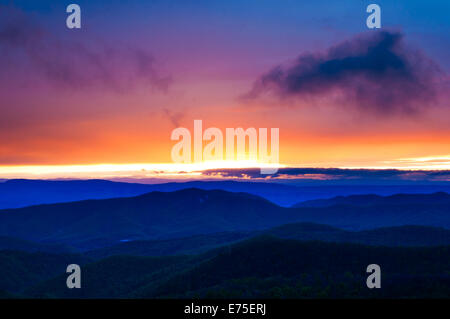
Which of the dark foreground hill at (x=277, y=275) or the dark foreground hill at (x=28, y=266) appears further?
the dark foreground hill at (x=28, y=266)

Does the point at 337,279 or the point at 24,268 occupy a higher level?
the point at 337,279

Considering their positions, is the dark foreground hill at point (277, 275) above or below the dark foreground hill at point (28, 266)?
above

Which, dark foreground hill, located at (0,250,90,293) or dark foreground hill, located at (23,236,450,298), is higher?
dark foreground hill, located at (23,236,450,298)

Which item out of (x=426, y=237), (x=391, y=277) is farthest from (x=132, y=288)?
(x=426, y=237)

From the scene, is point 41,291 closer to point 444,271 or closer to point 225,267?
point 225,267

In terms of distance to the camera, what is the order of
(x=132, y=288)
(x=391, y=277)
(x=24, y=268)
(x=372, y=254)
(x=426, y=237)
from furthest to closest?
(x=426, y=237)
(x=24, y=268)
(x=132, y=288)
(x=372, y=254)
(x=391, y=277)

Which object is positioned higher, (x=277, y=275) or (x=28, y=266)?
(x=277, y=275)

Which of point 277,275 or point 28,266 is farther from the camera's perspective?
point 28,266
